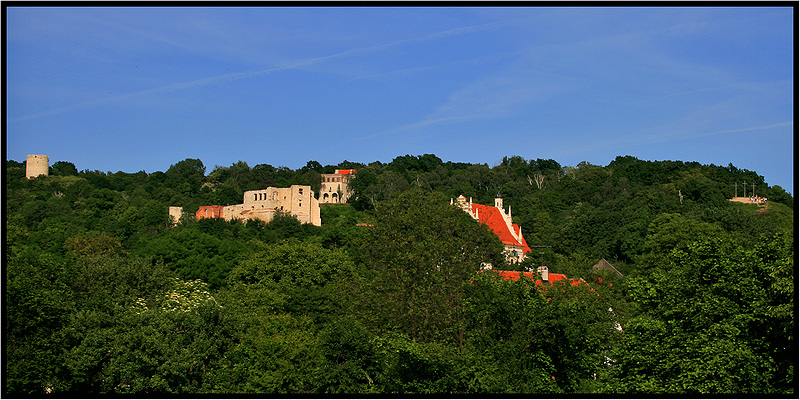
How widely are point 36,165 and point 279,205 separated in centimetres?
5402

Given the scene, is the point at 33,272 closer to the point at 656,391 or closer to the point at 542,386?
the point at 542,386

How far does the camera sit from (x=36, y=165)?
409 ft

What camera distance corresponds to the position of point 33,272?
29.4m

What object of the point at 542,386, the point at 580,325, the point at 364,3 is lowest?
the point at 542,386

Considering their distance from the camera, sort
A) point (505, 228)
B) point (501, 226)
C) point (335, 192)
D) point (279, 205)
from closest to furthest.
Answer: point (501, 226)
point (505, 228)
point (279, 205)
point (335, 192)

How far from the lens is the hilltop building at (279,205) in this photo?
92.0m

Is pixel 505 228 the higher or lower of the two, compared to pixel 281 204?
lower

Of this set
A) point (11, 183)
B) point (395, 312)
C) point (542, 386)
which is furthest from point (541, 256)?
point (11, 183)

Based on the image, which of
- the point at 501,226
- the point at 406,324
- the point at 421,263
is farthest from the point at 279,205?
the point at 406,324

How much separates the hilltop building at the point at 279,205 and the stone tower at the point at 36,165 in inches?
1769

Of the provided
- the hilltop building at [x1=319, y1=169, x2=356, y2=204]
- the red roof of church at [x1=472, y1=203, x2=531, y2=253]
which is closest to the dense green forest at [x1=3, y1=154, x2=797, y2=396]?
the red roof of church at [x1=472, y1=203, x2=531, y2=253]

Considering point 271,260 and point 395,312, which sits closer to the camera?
point 395,312

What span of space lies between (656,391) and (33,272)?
2226cm

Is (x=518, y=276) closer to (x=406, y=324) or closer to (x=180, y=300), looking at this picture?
(x=406, y=324)
